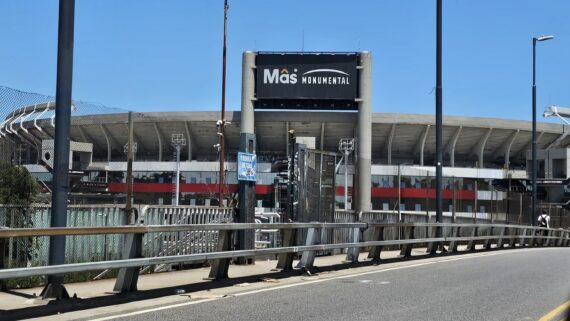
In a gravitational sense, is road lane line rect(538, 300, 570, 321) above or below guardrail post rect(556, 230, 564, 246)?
above

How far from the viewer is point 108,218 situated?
12047mm

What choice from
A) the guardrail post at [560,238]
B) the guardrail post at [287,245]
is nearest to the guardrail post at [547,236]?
the guardrail post at [560,238]

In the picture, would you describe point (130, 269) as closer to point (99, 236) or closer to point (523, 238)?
point (99, 236)

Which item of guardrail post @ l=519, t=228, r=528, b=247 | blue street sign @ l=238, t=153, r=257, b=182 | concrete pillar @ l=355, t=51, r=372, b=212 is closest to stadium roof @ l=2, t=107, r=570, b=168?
concrete pillar @ l=355, t=51, r=372, b=212

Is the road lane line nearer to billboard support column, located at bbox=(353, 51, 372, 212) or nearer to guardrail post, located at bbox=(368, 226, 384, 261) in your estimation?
guardrail post, located at bbox=(368, 226, 384, 261)

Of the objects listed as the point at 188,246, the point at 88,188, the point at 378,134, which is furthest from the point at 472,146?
the point at 188,246

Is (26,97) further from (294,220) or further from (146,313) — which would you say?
(294,220)

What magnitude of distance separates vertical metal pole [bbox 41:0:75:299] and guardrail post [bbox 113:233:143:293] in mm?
885

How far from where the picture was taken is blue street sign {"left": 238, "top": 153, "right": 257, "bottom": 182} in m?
13.9

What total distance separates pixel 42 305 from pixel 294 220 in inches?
315

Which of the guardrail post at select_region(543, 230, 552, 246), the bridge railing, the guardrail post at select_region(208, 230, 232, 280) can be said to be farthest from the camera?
the guardrail post at select_region(543, 230, 552, 246)

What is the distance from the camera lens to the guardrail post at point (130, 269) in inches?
350

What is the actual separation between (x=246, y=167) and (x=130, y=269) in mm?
5309

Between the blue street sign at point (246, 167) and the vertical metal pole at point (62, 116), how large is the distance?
5.20m
